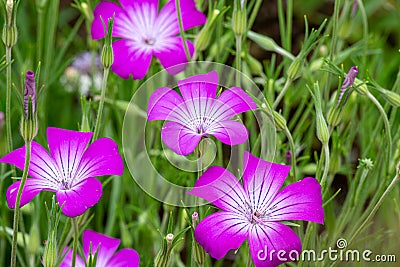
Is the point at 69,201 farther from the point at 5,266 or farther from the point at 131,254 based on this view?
the point at 5,266

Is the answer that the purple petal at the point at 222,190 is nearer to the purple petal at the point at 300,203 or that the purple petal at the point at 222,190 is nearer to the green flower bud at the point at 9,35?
the purple petal at the point at 300,203

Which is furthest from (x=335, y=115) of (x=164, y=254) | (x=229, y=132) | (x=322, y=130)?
(x=164, y=254)

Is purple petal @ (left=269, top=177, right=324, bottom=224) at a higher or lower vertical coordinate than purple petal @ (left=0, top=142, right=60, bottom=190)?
lower

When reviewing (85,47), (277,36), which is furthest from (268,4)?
(85,47)

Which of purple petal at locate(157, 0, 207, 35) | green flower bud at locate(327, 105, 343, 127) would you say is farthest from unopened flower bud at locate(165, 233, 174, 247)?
purple petal at locate(157, 0, 207, 35)

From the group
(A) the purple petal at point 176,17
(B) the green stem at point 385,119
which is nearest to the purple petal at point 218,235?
(B) the green stem at point 385,119

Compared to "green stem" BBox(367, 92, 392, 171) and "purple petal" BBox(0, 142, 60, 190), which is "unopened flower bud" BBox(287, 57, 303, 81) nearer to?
"green stem" BBox(367, 92, 392, 171)
